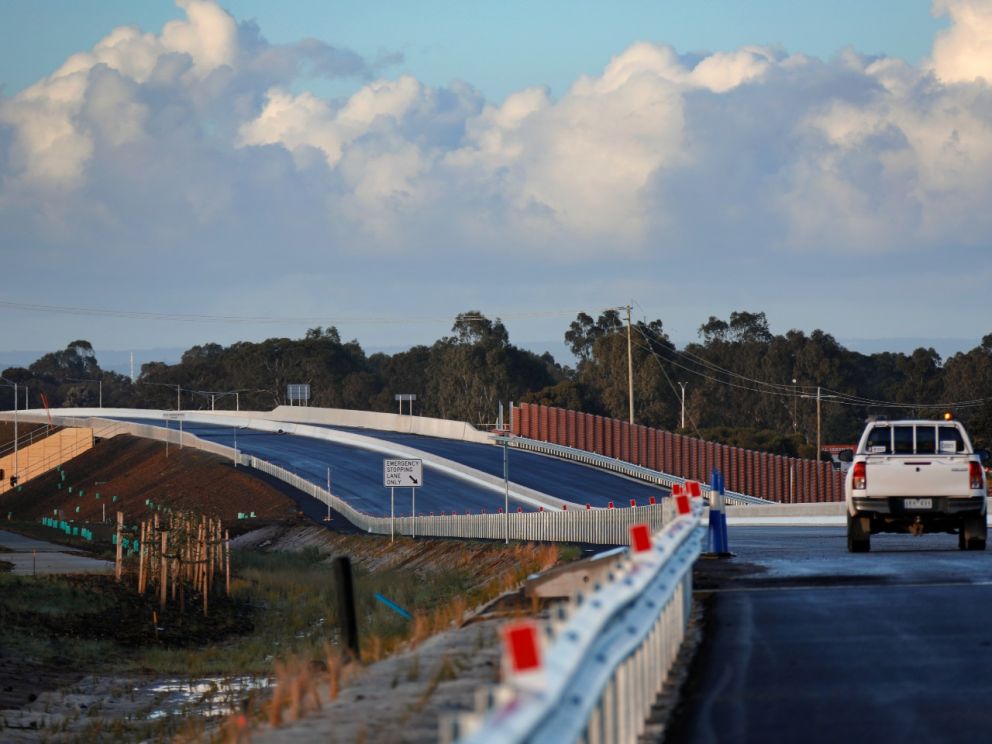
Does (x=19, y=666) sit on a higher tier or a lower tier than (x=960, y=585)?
lower

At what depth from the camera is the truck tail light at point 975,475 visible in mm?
25500

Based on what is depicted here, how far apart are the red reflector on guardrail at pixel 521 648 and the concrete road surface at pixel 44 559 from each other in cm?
4133

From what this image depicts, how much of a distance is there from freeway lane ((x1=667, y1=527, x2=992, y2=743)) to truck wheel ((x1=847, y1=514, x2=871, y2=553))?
106 inches

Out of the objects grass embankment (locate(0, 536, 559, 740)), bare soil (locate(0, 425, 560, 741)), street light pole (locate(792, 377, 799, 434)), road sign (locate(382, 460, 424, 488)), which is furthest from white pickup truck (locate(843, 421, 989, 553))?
street light pole (locate(792, 377, 799, 434))

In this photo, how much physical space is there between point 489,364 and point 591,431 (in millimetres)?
69468

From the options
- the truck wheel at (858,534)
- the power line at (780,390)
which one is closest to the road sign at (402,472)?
the truck wheel at (858,534)

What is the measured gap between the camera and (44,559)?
5619cm

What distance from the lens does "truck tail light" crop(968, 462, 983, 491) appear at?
25.5 m

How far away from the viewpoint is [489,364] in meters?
176

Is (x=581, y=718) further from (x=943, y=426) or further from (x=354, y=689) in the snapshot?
(x=943, y=426)

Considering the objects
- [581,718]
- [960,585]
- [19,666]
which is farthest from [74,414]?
[581,718]

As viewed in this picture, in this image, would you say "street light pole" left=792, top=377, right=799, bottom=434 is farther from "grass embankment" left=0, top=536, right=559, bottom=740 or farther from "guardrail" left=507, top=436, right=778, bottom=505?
"grass embankment" left=0, top=536, right=559, bottom=740

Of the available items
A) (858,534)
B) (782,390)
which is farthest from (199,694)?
(782,390)

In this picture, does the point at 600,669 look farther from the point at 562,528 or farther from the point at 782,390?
the point at 782,390
